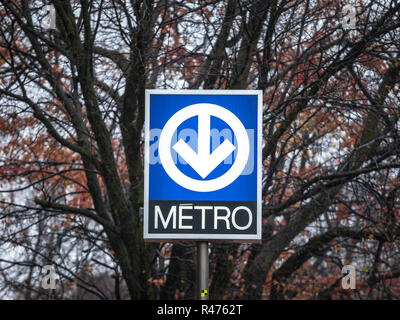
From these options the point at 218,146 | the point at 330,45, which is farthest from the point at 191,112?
the point at 330,45

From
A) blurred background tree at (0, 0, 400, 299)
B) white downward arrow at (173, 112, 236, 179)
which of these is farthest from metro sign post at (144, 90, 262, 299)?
blurred background tree at (0, 0, 400, 299)

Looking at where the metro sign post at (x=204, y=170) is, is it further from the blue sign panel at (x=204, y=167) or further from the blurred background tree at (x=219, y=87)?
the blurred background tree at (x=219, y=87)

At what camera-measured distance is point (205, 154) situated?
15.9 ft

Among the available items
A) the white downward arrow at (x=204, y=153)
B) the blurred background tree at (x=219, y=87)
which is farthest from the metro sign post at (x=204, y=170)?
the blurred background tree at (x=219, y=87)

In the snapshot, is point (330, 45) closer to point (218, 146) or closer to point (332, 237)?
point (332, 237)

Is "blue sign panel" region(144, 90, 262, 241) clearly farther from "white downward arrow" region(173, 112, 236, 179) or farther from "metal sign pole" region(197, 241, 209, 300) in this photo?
"metal sign pole" region(197, 241, 209, 300)

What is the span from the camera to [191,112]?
496 cm

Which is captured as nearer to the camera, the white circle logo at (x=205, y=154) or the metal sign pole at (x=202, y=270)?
the metal sign pole at (x=202, y=270)

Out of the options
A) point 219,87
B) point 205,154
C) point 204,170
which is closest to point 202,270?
point 204,170

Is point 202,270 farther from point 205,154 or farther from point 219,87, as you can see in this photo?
point 219,87

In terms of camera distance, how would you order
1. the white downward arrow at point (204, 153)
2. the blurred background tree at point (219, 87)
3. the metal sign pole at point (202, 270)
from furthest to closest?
the blurred background tree at point (219, 87), the white downward arrow at point (204, 153), the metal sign pole at point (202, 270)

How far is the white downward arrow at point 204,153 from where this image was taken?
483cm
